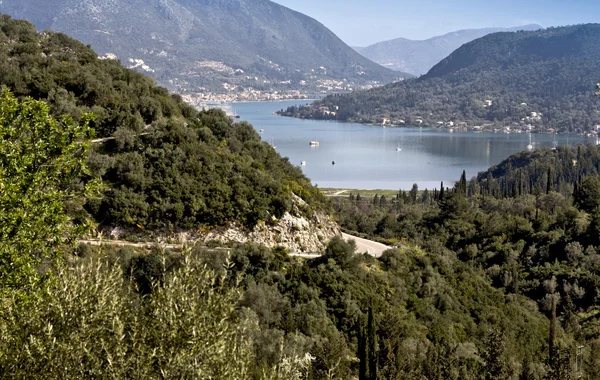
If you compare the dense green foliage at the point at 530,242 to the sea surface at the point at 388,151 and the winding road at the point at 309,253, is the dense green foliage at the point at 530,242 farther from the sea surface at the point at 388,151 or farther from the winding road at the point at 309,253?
the sea surface at the point at 388,151

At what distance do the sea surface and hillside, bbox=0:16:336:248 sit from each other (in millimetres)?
32574

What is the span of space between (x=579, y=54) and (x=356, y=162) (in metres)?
120

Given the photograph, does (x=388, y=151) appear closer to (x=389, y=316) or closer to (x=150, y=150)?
(x=150, y=150)

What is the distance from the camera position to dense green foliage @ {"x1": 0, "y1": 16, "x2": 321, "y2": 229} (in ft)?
49.8

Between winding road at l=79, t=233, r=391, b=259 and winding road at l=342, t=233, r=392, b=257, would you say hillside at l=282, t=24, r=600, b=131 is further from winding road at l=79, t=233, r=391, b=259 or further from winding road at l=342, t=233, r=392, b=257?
winding road at l=79, t=233, r=391, b=259

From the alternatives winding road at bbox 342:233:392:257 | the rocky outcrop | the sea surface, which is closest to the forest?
the rocky outcrop

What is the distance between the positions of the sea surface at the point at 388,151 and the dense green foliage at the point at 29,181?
46.7 metres

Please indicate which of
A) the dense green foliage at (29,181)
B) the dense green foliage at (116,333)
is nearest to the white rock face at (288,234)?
the dense green foliage at (29,181)

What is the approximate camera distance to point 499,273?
70.7ft

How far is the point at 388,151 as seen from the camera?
77438 millimetres

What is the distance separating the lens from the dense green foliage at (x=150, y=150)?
15.2 metres

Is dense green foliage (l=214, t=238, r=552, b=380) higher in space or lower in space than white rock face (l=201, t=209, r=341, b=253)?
lower

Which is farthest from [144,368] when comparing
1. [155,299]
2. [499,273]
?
[499,273]

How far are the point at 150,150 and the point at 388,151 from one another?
63185 millimetres
